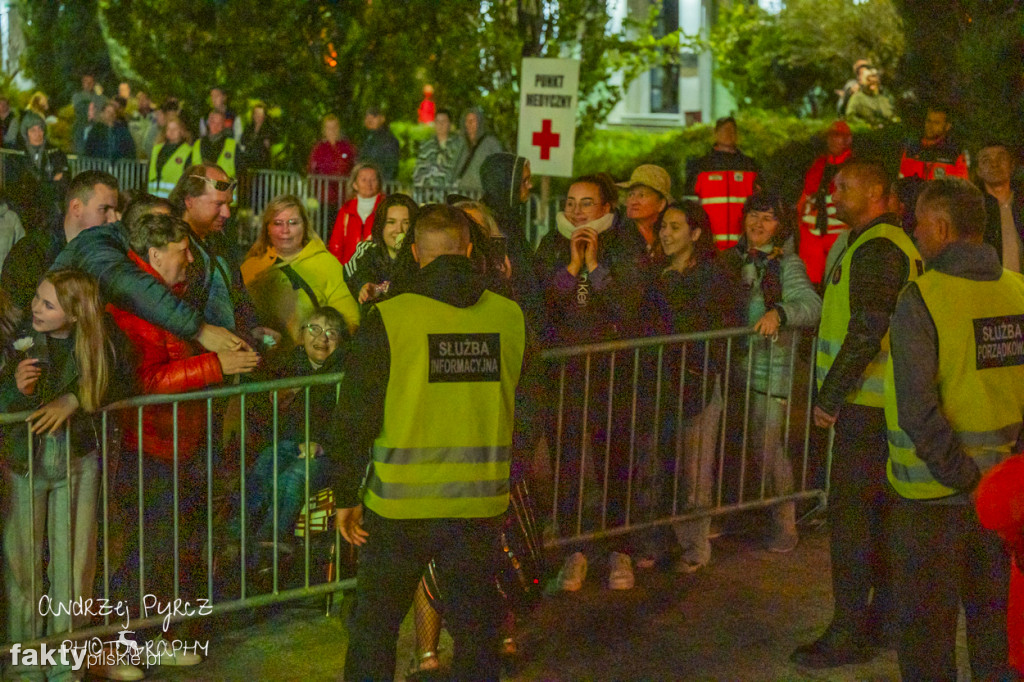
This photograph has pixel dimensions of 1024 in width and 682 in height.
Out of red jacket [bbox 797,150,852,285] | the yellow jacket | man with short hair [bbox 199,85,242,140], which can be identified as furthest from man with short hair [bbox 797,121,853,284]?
man with short hair [bbox 199,85,242,140]

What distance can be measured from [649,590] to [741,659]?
2.86 feet

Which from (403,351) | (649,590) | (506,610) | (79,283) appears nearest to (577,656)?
(506,610)

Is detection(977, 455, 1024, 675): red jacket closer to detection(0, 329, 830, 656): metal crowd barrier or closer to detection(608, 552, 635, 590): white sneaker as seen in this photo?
detection(0, 329, 830, 656): metal crowd barrier

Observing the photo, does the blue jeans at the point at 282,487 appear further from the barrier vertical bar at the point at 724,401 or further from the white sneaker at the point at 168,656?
the barrier vertical bar at the point at 724,401

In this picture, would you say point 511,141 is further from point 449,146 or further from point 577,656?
point 577,656

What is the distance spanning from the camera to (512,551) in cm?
519

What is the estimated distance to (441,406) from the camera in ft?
13.6

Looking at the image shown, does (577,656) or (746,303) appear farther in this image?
(746,303)

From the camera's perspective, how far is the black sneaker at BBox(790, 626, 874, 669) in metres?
5.37

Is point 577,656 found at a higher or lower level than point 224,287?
lower

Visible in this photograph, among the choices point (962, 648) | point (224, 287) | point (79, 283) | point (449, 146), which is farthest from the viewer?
point (449, 146)

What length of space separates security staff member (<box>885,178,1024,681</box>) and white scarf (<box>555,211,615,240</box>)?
2135mm

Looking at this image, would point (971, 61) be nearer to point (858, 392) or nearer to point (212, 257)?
point (858, 392)

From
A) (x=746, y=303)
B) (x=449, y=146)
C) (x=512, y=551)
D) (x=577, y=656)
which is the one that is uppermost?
(x=449, y=146)
